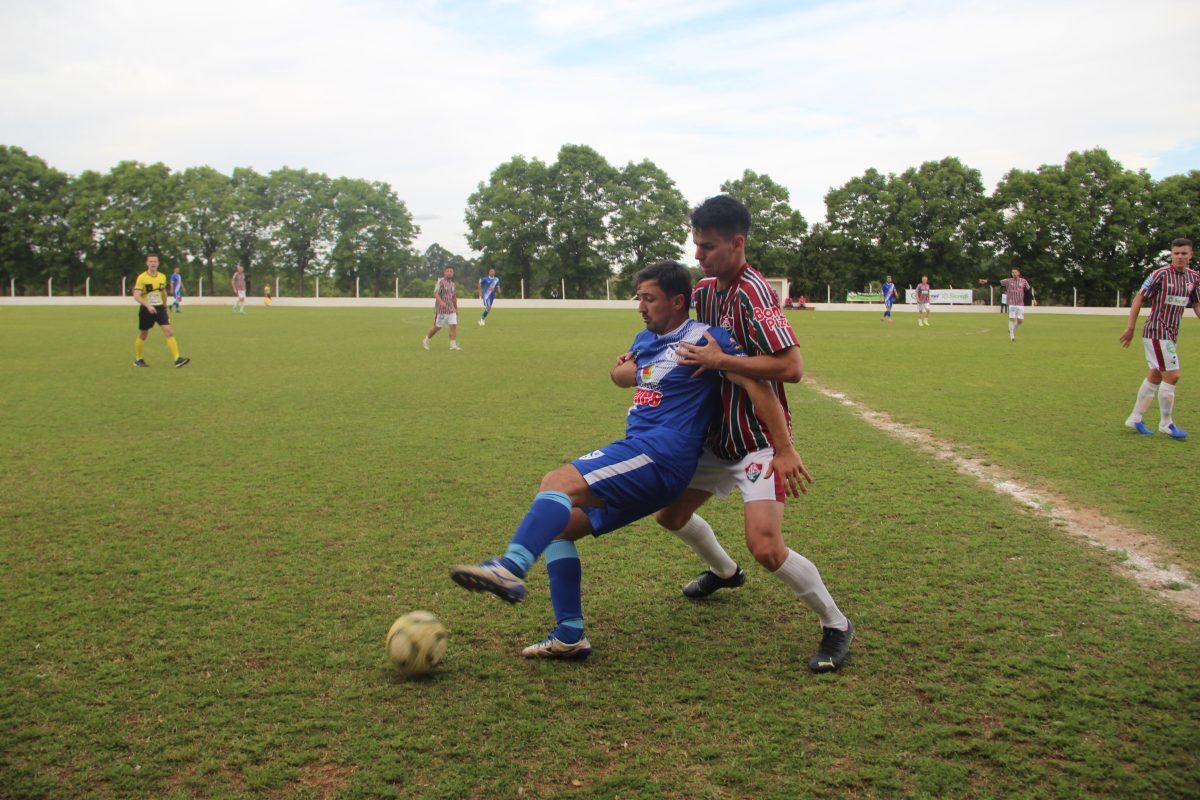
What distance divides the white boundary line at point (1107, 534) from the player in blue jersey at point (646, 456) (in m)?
2.57

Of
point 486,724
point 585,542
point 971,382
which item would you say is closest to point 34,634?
point 486,724

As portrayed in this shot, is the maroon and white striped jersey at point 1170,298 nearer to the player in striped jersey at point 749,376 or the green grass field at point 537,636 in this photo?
the green grass field at point 537,636

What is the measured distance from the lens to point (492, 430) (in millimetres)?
10016

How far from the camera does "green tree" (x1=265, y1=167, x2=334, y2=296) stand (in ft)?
267

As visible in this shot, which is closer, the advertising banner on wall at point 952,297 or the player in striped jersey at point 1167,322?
the player in striped jersey at point 1167,322

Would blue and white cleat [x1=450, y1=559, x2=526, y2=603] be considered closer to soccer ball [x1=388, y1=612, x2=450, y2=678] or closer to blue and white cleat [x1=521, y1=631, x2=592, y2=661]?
soccer ball [x1=388, y1=612, x2=450, y2=678]

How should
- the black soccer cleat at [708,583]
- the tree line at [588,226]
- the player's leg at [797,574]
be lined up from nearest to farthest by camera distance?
1. the player's leg at [797,574]
2. the black soccer cleat at [708,583]
3. the tree line at [588,226]

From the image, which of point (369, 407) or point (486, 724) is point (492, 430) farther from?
point (486, 724)

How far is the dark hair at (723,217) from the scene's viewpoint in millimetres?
3859

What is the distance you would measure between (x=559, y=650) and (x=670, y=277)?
1.78 metres

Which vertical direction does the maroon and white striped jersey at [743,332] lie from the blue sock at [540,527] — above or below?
above

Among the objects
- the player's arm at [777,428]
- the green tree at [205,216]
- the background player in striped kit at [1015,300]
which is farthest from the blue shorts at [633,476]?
the green tree at [205,216]

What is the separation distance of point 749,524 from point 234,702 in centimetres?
229

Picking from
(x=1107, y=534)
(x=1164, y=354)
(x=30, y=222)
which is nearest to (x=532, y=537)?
(x=1107, y=534)
